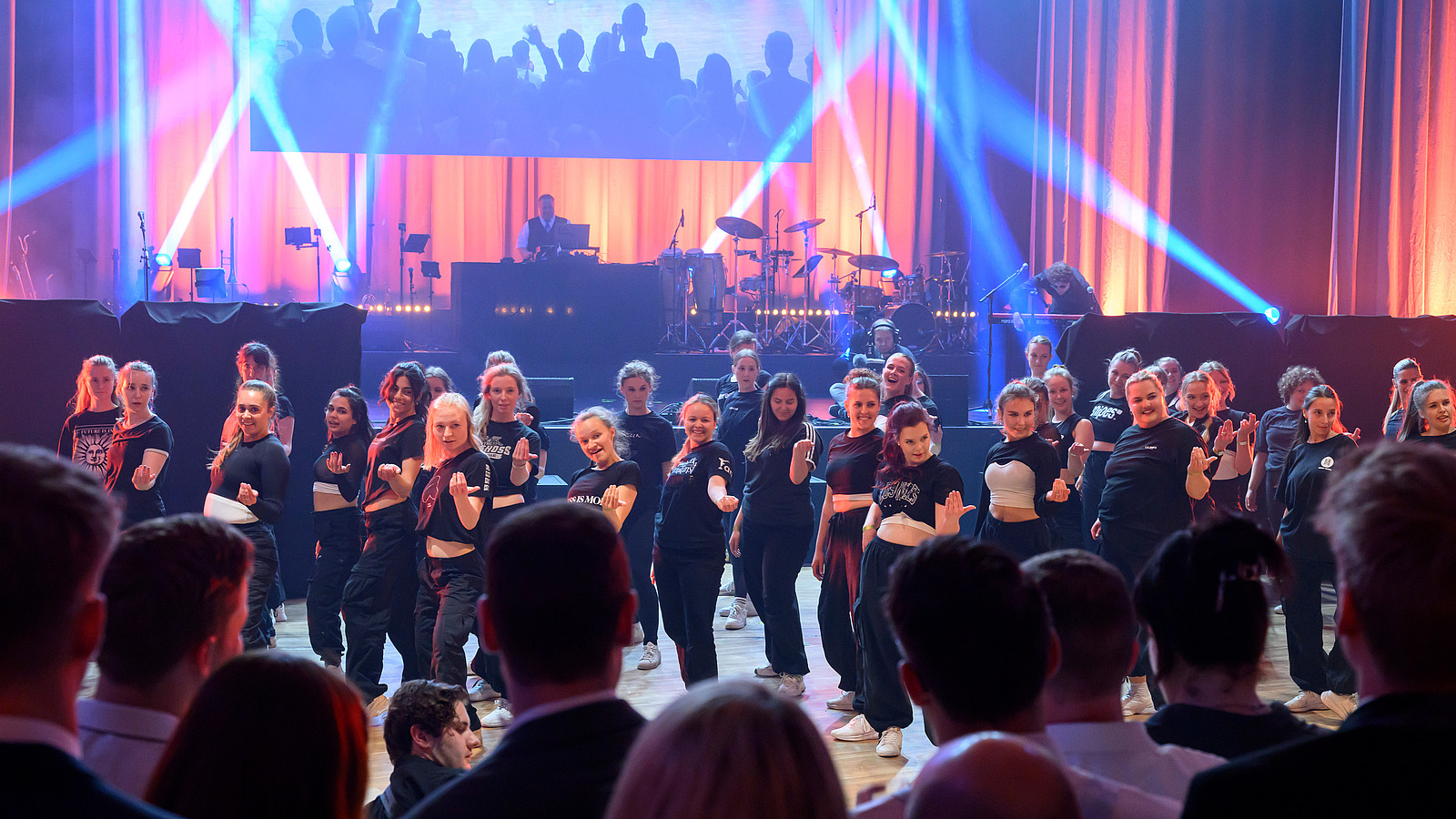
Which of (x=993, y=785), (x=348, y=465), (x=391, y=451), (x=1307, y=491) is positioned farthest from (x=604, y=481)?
(x=993, y=785)

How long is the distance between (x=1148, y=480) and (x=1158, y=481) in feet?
0.13

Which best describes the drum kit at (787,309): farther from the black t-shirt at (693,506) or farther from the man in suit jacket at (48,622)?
the man in suit jacket at (48,622)

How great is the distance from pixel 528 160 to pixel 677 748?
51.7 ft

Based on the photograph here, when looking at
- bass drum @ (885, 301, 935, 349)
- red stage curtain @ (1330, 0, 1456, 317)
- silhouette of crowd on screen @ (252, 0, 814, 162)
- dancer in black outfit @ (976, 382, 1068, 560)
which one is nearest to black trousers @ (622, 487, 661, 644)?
dancer in black outfit @ (976, 382, 1068, 560)

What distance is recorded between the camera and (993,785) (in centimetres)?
109

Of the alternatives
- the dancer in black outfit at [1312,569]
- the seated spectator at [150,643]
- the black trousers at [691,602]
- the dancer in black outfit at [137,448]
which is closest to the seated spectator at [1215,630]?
the seated spectator at [150,643]

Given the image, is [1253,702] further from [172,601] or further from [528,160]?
[528,160]

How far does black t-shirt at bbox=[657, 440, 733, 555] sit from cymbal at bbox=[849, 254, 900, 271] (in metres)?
7.92

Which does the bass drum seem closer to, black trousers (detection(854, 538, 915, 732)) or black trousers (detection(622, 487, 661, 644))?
black trousers (detection(622, 487, 661, 644))

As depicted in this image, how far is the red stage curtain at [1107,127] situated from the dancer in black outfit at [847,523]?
7.31 metres

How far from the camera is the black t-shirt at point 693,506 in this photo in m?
5.09

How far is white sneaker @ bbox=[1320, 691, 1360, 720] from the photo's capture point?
16.5ft

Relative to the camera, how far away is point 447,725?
127 inches

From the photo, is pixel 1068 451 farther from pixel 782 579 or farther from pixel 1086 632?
pixel 1086 632
